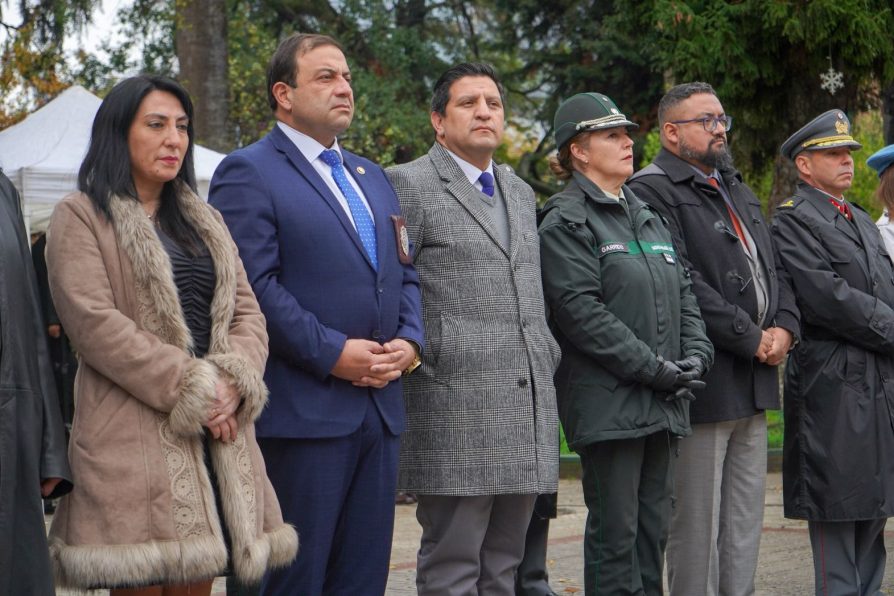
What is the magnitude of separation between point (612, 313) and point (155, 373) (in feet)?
6.62

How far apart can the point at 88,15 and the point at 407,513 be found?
9.48m

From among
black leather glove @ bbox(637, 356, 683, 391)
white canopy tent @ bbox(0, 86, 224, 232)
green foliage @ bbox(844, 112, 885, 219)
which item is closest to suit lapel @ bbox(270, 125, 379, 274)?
black leather glove @ bbox(637, 356, 683, 391)

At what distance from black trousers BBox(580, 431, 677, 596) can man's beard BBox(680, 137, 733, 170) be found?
1.36m

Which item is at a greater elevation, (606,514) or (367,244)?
(367,244)

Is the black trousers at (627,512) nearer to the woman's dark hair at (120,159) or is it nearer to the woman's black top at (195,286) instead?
the woman's black top at (195,286)

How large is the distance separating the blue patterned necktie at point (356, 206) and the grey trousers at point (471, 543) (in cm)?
95

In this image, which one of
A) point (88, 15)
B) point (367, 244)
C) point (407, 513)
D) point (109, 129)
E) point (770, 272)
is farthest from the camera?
point (88, 15)

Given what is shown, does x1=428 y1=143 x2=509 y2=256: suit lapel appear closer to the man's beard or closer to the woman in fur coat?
the woman in fur coat

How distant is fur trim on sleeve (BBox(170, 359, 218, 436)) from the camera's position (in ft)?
12.5

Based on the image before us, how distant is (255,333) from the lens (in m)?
4.09

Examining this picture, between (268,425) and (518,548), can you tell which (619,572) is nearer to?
(518,548)

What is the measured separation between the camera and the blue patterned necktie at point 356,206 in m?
4.52

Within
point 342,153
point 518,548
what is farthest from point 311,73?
point 518,548

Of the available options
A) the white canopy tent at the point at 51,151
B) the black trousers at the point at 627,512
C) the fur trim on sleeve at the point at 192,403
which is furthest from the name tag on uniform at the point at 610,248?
the white canopy tent at the point at 51,151
